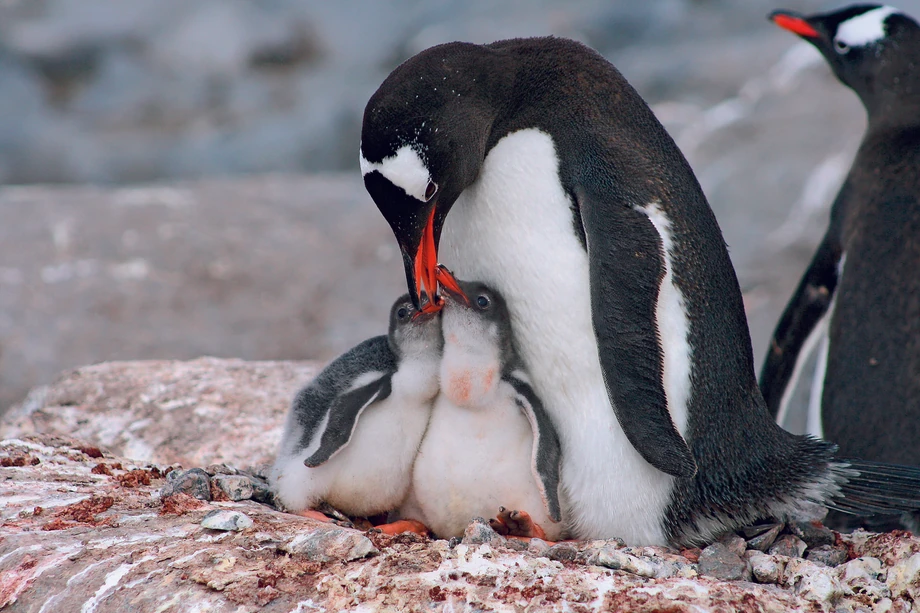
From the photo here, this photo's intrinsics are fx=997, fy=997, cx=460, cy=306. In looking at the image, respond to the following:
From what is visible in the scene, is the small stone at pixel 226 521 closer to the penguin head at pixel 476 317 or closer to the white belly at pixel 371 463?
the white belly at pixel 371 463

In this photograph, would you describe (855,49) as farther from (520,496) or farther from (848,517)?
(520,496)

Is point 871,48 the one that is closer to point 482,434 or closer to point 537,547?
point 482,434

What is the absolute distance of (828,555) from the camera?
216cm

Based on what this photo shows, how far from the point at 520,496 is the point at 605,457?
22 centimetres

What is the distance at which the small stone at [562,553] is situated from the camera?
2084 mm

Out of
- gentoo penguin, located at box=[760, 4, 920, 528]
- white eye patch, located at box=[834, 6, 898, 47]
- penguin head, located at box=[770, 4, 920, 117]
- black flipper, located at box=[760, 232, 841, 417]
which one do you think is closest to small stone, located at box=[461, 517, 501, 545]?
gentoo penguin, located at box=[760, 4, 920, 528]

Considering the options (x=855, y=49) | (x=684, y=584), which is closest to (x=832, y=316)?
(x=855, y=49)

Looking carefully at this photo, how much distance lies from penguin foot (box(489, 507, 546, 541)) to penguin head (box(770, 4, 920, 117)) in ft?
7.65

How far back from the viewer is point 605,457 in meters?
2.25

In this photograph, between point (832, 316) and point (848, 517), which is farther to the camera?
point (832, 316)

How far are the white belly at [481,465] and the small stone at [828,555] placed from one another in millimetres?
559

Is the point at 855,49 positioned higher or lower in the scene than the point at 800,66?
lower

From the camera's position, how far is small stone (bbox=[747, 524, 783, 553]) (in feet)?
7.25

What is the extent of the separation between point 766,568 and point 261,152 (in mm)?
6656
